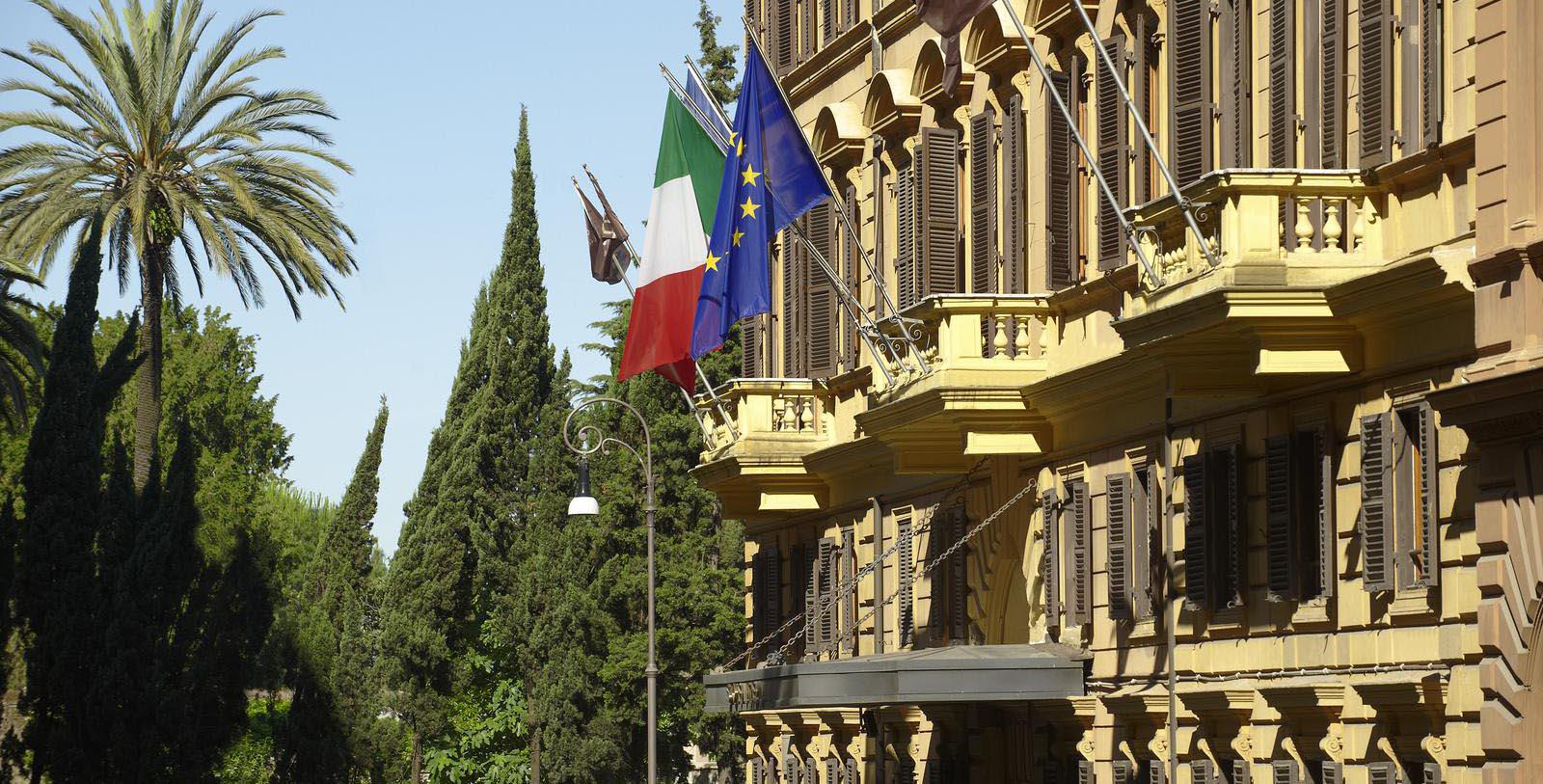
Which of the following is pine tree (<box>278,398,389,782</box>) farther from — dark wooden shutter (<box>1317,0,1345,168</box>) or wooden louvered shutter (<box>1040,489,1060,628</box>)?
dark wooden shutter (<box>1317,0,1345,168</box>)

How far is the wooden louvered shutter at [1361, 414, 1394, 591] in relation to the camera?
18703mm

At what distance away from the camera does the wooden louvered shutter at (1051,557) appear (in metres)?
26.2

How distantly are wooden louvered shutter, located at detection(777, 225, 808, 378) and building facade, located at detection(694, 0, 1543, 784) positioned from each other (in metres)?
0.34

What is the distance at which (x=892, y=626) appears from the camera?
32.2m

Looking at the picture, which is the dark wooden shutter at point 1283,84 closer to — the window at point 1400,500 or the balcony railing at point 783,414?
the window at point 1400,500

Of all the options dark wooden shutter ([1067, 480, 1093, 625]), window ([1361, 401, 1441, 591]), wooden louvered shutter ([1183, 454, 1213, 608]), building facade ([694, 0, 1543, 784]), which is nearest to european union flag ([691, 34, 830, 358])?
building facade ([694, 0, 1543, 784])

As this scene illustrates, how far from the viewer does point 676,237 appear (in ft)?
109

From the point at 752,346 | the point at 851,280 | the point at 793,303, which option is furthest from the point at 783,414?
the point at 752,346

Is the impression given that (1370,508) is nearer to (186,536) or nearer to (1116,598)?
(1116,598)

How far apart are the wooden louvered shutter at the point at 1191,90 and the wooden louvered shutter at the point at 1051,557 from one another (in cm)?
507

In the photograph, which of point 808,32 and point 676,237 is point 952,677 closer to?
point 676,237

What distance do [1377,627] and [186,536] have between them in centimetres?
2829

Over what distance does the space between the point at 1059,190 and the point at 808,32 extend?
11.1 m

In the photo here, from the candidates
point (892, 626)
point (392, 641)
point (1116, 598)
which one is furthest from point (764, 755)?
point (392, 641)
